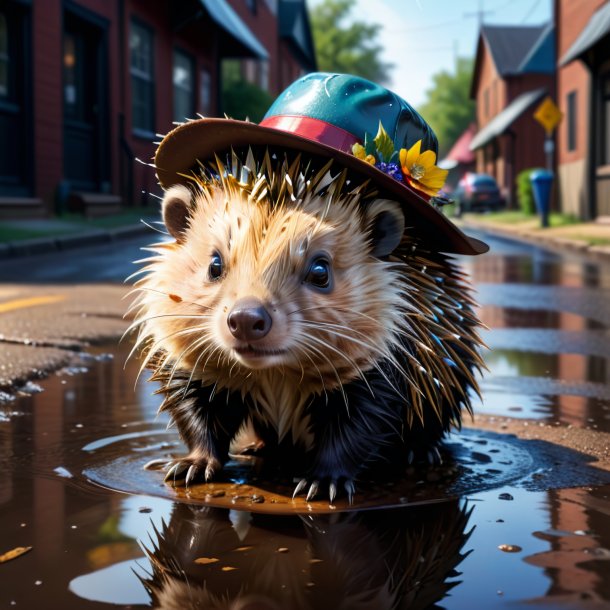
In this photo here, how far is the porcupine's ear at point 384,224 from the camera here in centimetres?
297

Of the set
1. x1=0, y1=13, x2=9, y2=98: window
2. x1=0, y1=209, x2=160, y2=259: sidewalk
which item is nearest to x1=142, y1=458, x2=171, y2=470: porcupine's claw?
x1=0, y1=209, x2=160, y2=259: sidewalk

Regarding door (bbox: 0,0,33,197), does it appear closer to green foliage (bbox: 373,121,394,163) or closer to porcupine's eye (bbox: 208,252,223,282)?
green foliage (bbox: 373,121,394,163)

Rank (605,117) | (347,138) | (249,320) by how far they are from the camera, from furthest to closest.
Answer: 1. (605,117)
2. (347,138)
3. (249,320)

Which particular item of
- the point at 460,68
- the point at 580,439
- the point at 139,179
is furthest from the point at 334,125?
the point at 460,68

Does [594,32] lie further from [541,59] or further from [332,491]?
[332,491]

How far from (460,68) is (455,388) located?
80951mm

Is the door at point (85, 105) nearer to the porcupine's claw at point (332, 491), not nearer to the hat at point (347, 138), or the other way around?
the hat at point (347, 138)

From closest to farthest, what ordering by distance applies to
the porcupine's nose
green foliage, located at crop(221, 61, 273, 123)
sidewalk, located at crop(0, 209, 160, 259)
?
the porcupine's nose → sidewalk, located at crop(0, 209, 160, 259) → green foliage, located at crop(221, 61, 273, 123)

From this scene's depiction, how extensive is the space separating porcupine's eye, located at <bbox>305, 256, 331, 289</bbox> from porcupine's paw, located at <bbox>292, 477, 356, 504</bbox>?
0.56m

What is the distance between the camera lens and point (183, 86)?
24.7 metres

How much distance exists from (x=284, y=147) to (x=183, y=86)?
22354 mm

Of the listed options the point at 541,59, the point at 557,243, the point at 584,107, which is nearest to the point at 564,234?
the point at 557,243

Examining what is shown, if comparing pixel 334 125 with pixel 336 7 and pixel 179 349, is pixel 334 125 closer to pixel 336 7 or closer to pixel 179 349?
pixel 179 349

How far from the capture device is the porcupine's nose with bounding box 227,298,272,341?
259cm
